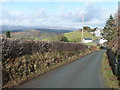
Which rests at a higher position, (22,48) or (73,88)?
(22,48)

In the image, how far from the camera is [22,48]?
14.0m

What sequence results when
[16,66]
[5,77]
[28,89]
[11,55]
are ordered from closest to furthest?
1. [28,89]
2. [5,77]
3. [16,66]
4. [11,55]

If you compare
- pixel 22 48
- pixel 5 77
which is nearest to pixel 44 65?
pixel 22 48

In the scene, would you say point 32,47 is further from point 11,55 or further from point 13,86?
point 13,86

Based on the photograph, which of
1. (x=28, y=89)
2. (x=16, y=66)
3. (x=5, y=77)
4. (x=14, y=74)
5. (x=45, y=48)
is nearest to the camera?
(x=28, y=89)

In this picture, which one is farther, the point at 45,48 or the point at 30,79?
the point at 45,48

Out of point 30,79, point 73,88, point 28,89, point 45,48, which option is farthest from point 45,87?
point 45,48

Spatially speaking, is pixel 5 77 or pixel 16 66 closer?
pixel 5 77

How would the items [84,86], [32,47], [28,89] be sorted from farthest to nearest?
[32,47], [84,86], [28,89]

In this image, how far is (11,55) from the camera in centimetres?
1214

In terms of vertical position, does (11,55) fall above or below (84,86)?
above

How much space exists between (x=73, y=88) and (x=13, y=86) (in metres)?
2.71

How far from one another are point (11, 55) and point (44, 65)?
8.74 feet

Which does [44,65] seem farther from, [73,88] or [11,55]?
[73,88]
